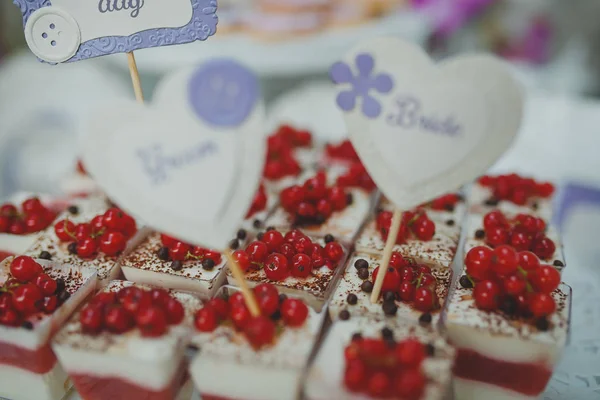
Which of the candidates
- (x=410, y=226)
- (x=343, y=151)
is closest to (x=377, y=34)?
(x=343, y=151)

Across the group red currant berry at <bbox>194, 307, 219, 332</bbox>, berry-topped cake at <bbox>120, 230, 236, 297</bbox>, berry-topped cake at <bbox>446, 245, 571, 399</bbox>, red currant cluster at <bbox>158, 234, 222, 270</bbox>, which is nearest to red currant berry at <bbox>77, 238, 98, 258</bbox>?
berry-topped cake at <bbox>120, 230, 236, 297</bbox>

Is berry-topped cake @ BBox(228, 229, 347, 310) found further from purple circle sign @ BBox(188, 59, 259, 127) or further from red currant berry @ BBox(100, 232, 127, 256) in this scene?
purple circle sign @ BBox(188, 59, 259, 127)

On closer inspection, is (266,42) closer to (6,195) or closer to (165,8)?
(6,195)

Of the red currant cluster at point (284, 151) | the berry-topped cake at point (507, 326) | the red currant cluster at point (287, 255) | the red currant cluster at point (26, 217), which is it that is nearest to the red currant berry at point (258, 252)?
the red currant cluster at point (287, 255)

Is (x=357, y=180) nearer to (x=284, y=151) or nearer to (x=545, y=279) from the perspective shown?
(x=284, y=151)

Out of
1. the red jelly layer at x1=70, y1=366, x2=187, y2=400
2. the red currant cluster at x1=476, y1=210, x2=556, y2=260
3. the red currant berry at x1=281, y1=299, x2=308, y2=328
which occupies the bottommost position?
the red jelly layer at x1=70, y1=366, x2=187, y2=400

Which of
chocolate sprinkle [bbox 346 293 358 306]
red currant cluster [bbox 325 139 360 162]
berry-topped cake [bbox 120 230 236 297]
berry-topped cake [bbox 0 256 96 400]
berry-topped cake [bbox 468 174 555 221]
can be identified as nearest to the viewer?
berry-topped cake [bbox 0 256 96 400]

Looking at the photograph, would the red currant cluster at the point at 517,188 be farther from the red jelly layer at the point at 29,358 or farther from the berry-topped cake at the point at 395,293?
the red jelly layer at the point at 29,358
